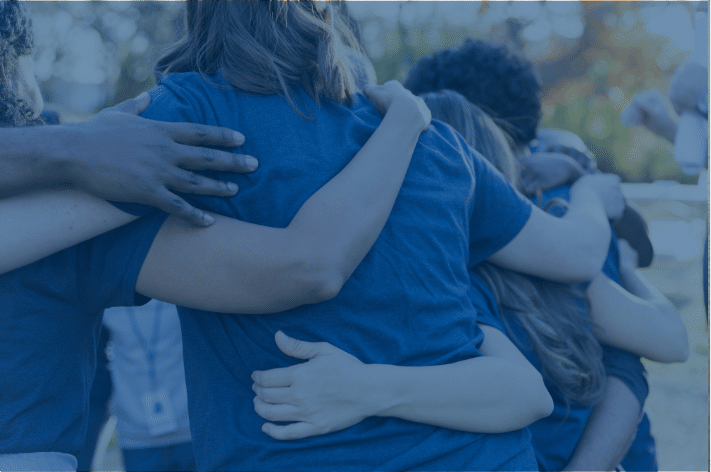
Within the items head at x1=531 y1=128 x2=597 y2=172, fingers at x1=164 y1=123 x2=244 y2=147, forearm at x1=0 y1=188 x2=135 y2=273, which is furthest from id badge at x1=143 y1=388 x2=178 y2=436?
head at x1=531 y1=128 x2=597 y2=172

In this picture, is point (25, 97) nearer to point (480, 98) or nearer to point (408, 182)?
point (408, 182)

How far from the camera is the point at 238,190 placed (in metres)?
1.18

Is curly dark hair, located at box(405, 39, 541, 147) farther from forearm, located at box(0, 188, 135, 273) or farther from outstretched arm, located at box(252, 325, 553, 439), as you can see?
forearm, located at box(0, 188, 135, 273)

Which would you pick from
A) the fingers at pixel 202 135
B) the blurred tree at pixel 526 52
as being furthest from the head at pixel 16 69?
the blurred tree at pixel 526 52

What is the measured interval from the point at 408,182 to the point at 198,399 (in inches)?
27.2

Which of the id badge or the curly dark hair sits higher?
the curly dark hair

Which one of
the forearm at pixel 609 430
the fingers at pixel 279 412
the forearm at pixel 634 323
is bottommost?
the forearm at pixel 609 430

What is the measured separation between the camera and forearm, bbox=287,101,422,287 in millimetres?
1117

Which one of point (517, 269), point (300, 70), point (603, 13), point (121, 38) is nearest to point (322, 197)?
point (300, 70)

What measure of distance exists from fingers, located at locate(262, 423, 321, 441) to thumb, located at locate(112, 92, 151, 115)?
72 cm

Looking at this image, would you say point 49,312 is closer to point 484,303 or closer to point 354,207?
point 354,207

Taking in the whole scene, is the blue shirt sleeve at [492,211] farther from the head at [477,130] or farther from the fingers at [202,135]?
the fingers at [202,135]

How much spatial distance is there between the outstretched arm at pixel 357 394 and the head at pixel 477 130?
0.80 meters

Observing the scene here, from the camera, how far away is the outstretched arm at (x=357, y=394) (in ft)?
3.81
